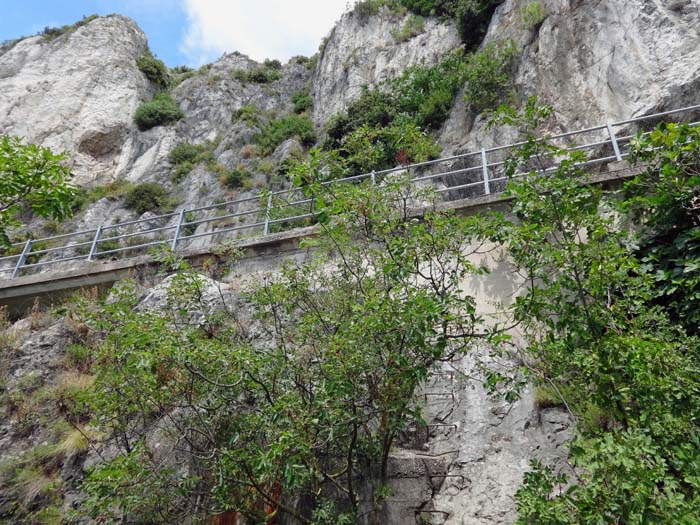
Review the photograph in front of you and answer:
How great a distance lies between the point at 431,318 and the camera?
3.43 metres

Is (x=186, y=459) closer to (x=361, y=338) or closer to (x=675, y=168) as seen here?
(x=361, y=338)

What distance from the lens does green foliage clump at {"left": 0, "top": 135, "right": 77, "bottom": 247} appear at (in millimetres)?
5339

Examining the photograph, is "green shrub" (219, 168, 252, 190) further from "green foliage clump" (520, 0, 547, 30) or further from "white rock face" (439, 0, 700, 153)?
"green foliage clump" (520, 0, 547, 30)

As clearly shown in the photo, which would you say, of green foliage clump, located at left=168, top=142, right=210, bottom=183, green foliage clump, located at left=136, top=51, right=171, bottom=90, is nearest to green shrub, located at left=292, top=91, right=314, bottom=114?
green foliage clump, located at left=168, top=142, right=210, bottom=183

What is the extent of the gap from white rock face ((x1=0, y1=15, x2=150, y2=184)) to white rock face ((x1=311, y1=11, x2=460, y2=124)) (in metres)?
9.16

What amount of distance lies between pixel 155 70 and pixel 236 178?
1305 cm

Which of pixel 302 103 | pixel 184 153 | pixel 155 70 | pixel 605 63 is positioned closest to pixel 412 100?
pixel 605 63

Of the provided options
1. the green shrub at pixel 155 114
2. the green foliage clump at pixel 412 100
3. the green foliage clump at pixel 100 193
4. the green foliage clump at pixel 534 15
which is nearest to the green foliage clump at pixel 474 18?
the green foliage clump at pixel 412 100

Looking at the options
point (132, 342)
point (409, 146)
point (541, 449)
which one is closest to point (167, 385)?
point (132, 342)

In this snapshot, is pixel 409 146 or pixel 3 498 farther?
pixel 3 498

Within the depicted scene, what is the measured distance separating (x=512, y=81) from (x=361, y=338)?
10468mm

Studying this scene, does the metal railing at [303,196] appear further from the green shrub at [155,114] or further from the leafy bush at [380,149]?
the green shrub at [155,114]

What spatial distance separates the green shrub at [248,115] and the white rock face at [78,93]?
15.7ft

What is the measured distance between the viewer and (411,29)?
1884 centimetres
